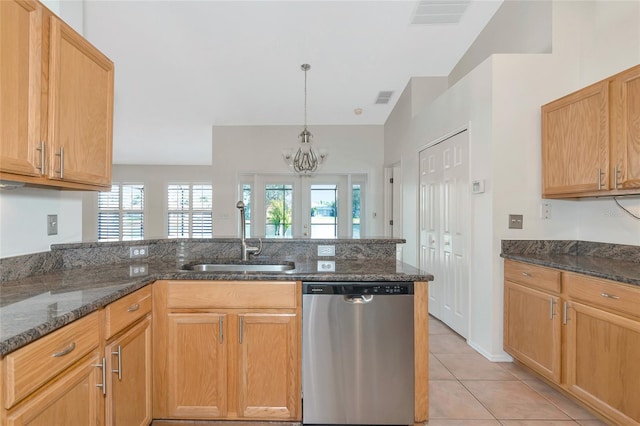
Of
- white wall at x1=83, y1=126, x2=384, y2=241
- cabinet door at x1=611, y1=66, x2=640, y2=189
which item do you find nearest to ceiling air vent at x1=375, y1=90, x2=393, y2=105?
white wall at x1=83, y1=126, x2=384, y2=241

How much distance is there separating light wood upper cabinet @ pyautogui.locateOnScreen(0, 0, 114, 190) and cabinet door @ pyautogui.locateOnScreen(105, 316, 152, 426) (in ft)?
2.55

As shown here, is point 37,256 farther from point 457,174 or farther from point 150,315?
point 457,174

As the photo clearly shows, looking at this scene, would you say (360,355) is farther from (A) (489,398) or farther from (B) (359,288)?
(A) (489,398)

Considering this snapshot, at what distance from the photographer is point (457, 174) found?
3.41 meters

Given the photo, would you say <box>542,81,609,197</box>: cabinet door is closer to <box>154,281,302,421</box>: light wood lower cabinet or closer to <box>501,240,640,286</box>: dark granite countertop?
<box>501,240,640,286</box>: dark granite countertop

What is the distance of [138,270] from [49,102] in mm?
953

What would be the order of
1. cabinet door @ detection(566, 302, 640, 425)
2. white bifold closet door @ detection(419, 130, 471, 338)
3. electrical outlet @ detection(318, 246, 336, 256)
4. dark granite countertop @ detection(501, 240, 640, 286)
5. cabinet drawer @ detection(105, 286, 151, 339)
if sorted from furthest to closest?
1. white bifold closet door @ detection(419, 130, 471, 338)
2. electrical outlet @ detection(318, 246, 336, 256)
3. dark granite countertop @ detection(501, 240, 640, 286)
4. cabinet door @ detection(566, 302, 640, 425)
5. cabinet drawer @ detection(105, 286, 151, 339)

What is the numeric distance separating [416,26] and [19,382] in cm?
385

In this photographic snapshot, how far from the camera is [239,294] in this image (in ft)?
5.98

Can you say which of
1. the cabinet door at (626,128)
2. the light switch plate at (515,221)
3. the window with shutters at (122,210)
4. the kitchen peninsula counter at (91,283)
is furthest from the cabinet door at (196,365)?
the window with shutters at (122,210)

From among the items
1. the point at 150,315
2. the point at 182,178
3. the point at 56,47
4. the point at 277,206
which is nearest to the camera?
the point at 56,47

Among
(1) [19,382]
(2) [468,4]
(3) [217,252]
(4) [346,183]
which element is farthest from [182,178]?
(1) [19,382]

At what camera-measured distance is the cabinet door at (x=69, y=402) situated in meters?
0.98

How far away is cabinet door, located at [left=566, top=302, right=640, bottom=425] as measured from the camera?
168 cm
